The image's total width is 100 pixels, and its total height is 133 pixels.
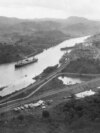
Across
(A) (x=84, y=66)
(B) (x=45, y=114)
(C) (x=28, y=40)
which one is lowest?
(B) (x=45, y=114)

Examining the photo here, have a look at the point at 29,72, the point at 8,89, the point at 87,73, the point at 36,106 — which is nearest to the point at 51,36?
the point at 29,72

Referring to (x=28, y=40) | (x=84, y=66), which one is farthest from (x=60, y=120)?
(x=28, y=40)

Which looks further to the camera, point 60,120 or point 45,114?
point 45,114

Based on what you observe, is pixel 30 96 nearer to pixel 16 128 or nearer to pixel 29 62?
pixel 16 128

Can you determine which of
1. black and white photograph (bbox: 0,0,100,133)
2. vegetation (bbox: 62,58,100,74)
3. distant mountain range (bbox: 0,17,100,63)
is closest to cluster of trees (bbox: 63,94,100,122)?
black and white photograph (bbox: 0,0,100,133)

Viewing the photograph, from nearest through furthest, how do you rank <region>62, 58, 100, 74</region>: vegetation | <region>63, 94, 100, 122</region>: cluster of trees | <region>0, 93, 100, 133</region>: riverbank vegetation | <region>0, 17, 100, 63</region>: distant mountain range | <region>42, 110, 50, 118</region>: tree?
1. <region>0, 93, 100, 133</region>: riverbank vegetation
2. <region>63, 94, 100, 122</region>: cluster of trees
3. <region>42, 110, 50, 118</region>: tree
4. <region>62, 58, 100, 74</region>: vegetation
5. <region>0, 17, 100, 63</region>: distant mountain range

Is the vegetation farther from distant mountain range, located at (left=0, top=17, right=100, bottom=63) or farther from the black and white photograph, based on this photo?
distant mountain range, located at (left=0, top=17, right=100, bottom=63)

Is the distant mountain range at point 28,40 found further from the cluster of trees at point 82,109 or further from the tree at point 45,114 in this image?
the tree at point 45,114

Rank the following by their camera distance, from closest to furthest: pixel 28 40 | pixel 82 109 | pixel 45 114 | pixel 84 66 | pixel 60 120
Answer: pixel 60 120
pixel 45 114
pixel 82 109
pixel 84 66
pixel 28 40

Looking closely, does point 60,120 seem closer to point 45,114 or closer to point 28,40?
point 45,114

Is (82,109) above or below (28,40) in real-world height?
below

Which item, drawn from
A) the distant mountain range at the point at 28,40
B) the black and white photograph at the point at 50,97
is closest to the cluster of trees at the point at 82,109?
the black and white photograph at the point at 50,97
